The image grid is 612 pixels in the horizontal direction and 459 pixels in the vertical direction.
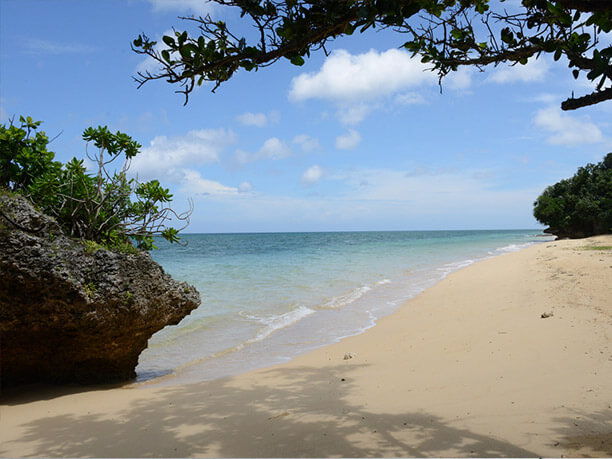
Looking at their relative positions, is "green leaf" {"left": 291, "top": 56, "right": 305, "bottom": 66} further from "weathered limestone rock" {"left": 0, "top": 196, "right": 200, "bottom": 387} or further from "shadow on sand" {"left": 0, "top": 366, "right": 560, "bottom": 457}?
"weathered limestone rock" {"left": 0, "top": 196, "right": 200, "bottom": 387}

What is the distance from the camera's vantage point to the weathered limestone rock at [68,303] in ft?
15.1

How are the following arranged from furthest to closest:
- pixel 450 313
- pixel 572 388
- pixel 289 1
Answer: pixel 450 313 → pixel 572 388 → pixel 289 1

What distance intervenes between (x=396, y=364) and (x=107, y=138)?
533cm

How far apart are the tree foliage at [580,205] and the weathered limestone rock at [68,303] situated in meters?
37.9

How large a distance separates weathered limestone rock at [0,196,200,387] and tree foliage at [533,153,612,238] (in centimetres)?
3792

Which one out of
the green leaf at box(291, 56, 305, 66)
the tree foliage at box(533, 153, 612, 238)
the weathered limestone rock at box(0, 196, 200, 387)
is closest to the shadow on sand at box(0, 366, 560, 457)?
the weathered limestone rock at box(0, 196, 200, 387)

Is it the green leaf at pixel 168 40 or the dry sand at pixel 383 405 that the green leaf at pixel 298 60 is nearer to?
the green leaf at pixel 168 40

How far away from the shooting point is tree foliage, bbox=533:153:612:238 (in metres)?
34.9

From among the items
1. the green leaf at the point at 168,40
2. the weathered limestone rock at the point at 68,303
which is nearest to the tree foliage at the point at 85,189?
the weathered limestone rock at the point at 68,303

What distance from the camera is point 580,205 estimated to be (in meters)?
35.5

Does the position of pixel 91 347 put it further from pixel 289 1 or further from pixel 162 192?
pixel 289 1

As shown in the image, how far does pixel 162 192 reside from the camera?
618 cm

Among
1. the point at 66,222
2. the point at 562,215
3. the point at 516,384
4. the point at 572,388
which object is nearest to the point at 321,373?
the point at 516,384

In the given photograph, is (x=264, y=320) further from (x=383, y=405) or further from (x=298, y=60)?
(x=298, y=60)
